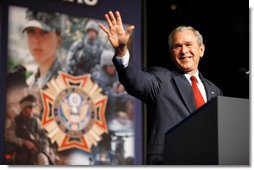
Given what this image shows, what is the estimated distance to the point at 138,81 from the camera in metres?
2.24

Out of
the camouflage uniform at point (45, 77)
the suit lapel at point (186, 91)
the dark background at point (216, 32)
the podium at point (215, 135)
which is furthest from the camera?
the camouflage uniform at point (45, 77)

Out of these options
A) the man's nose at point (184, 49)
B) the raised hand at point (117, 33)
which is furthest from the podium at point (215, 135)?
the man's nose at point (184, 49)

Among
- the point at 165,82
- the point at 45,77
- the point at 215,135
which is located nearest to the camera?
the point at 215,135

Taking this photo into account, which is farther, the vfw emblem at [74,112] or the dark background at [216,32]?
the vfw emblem at [74,112]

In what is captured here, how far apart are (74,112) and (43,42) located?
22.5 inches

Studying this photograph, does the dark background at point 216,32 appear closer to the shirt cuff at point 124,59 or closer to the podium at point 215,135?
the shirt cuff at point 124,59

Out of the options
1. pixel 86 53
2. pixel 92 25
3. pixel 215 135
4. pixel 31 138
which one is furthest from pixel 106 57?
pixel 215 135

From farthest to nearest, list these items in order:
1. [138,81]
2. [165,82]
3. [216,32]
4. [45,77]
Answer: [45,77], [216,32], [165,82], [138,81]

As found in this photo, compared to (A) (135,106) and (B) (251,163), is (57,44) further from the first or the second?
(B) (251,163)

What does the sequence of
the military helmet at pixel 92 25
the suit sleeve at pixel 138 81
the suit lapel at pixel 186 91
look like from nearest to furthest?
the suit sleeve at pixel 138 81 → the suit lapel at pixel 186 91 → the military helmet at pixel 92 25

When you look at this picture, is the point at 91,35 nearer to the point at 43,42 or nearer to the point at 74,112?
the point at 43,42

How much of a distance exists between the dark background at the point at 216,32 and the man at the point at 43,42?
0.77m

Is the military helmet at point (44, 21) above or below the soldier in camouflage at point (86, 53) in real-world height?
above

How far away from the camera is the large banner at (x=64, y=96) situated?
3.63m
